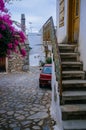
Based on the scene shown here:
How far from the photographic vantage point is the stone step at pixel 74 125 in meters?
5.39

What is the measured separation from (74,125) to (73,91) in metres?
1.26

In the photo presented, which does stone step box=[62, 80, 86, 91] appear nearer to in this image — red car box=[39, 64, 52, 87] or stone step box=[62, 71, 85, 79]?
stone step box=[62, 71, 85, 79]

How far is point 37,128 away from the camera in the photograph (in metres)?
7.40

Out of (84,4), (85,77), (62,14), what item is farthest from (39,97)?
(84,4)

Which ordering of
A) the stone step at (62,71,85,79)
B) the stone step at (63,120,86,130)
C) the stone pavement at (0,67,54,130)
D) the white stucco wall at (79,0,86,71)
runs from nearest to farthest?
the stone step at (63,120,86,130)
the stone step at (62,71,85,79)
the white stucco wall at (79,0,86,71)
the stone pavement at (0,67,54,130)

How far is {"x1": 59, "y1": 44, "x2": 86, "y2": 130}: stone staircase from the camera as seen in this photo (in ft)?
18.8

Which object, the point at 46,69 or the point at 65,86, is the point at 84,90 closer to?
the point at 65,86

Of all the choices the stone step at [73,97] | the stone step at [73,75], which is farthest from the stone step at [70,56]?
the stone step at [73,97]

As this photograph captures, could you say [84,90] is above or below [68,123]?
above

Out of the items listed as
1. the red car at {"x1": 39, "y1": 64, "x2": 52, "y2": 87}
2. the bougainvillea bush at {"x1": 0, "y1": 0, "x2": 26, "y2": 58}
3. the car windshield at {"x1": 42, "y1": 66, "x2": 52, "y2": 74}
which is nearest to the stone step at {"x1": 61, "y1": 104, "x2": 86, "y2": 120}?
the bougainvillea bush at {"x1": 0, "y1": 0, "x2": 26, "y2": 58}

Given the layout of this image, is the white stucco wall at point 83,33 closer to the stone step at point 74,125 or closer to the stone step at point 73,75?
the stone step at point 73,75

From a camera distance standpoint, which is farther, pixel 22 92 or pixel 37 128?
pixel 22 92

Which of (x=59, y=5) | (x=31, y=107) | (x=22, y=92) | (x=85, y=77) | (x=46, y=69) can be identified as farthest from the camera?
(x=46, y=69)

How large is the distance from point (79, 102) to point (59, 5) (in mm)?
6334
